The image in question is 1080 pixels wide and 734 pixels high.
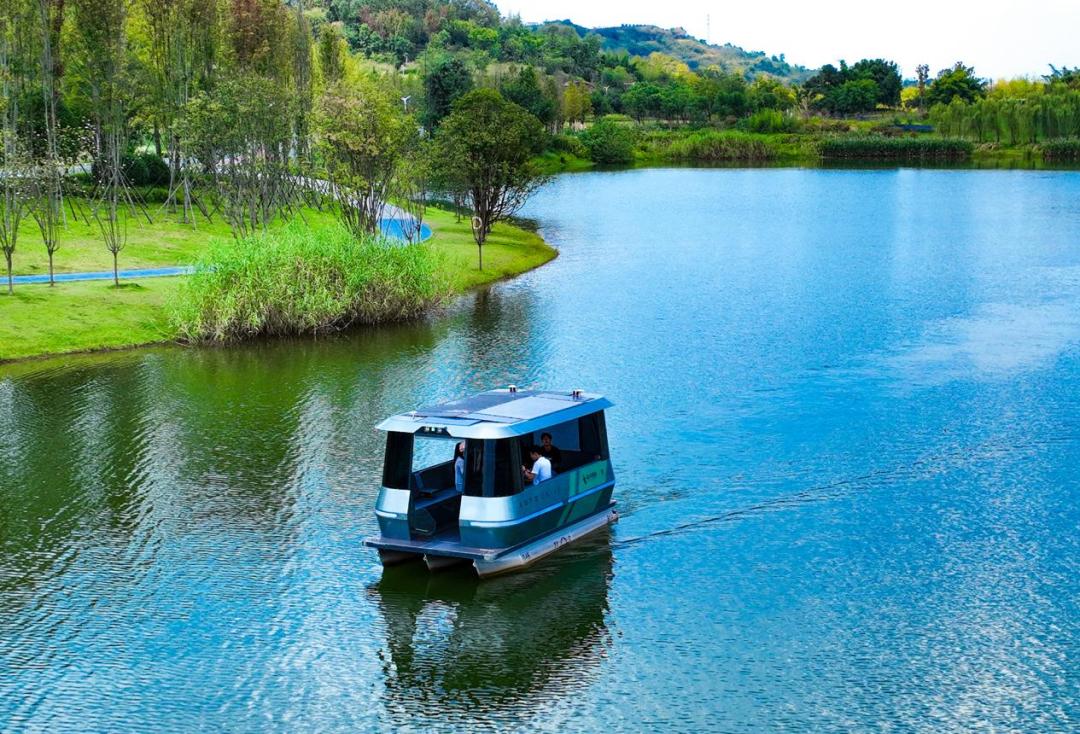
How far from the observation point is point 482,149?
7012 centimetres

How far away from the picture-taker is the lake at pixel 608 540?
20.0 meters

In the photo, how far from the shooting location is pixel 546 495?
25094mm

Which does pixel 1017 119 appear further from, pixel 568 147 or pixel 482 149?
pixel 482 149

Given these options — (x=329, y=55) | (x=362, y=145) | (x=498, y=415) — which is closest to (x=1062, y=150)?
(x=329, y=55)

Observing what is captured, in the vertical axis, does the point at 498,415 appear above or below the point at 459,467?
above

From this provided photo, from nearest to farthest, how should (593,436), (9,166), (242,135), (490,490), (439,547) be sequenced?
(490,490)
(439,547)
(593,436)
(9,166)
(242,135)

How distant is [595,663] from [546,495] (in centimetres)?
482

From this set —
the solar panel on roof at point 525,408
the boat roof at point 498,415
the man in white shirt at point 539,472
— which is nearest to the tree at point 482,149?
the boat roof at point 498,415

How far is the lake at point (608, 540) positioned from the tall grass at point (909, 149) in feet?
376

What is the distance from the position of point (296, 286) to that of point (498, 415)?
25220mm

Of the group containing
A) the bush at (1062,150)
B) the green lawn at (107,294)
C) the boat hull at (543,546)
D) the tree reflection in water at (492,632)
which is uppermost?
the bush at (1062,150)

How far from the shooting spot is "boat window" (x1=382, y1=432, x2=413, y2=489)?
80.5 ft

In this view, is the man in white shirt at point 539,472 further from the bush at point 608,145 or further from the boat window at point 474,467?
the bush at point 608,145

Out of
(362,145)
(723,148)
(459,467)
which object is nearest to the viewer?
(459,467)
